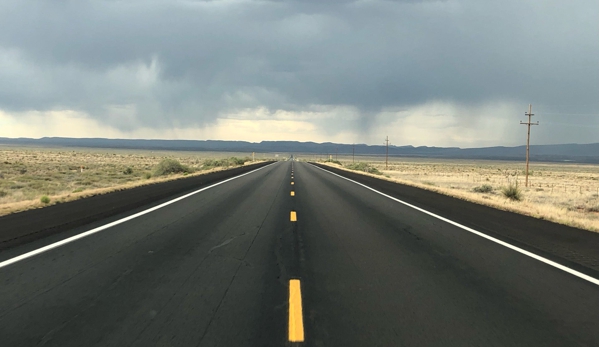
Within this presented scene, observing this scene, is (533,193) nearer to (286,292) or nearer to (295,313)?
(286,292)

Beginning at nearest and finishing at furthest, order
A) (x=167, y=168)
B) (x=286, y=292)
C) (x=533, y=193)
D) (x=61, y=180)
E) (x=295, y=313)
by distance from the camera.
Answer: (x=295, y=313) < (x=286, y=292) < (x=533, y=193) < (x=61, y=180) < (x=167, y=168)

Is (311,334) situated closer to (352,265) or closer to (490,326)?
(490,326)

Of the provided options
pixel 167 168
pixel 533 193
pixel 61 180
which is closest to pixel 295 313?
pixel 533 193

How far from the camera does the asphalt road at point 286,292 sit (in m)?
4.18

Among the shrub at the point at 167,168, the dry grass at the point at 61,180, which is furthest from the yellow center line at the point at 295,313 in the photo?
the shrub at the point at 167,168

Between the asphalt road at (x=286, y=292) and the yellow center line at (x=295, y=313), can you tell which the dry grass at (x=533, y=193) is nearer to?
the asphalt road at (x=286, y=292)

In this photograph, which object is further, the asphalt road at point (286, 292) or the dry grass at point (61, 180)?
the dry grass at point (61, 180)

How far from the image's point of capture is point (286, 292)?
541 cm

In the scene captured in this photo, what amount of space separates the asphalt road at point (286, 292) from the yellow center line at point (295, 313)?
0.02 m

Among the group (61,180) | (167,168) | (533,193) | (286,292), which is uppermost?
(286,292)

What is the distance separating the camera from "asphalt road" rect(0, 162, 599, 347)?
13.7 ft

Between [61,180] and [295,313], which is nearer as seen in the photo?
[295,313]

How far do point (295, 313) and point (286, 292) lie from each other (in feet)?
2.45

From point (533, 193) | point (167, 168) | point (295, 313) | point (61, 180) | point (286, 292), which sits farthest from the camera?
point (167, 168)
